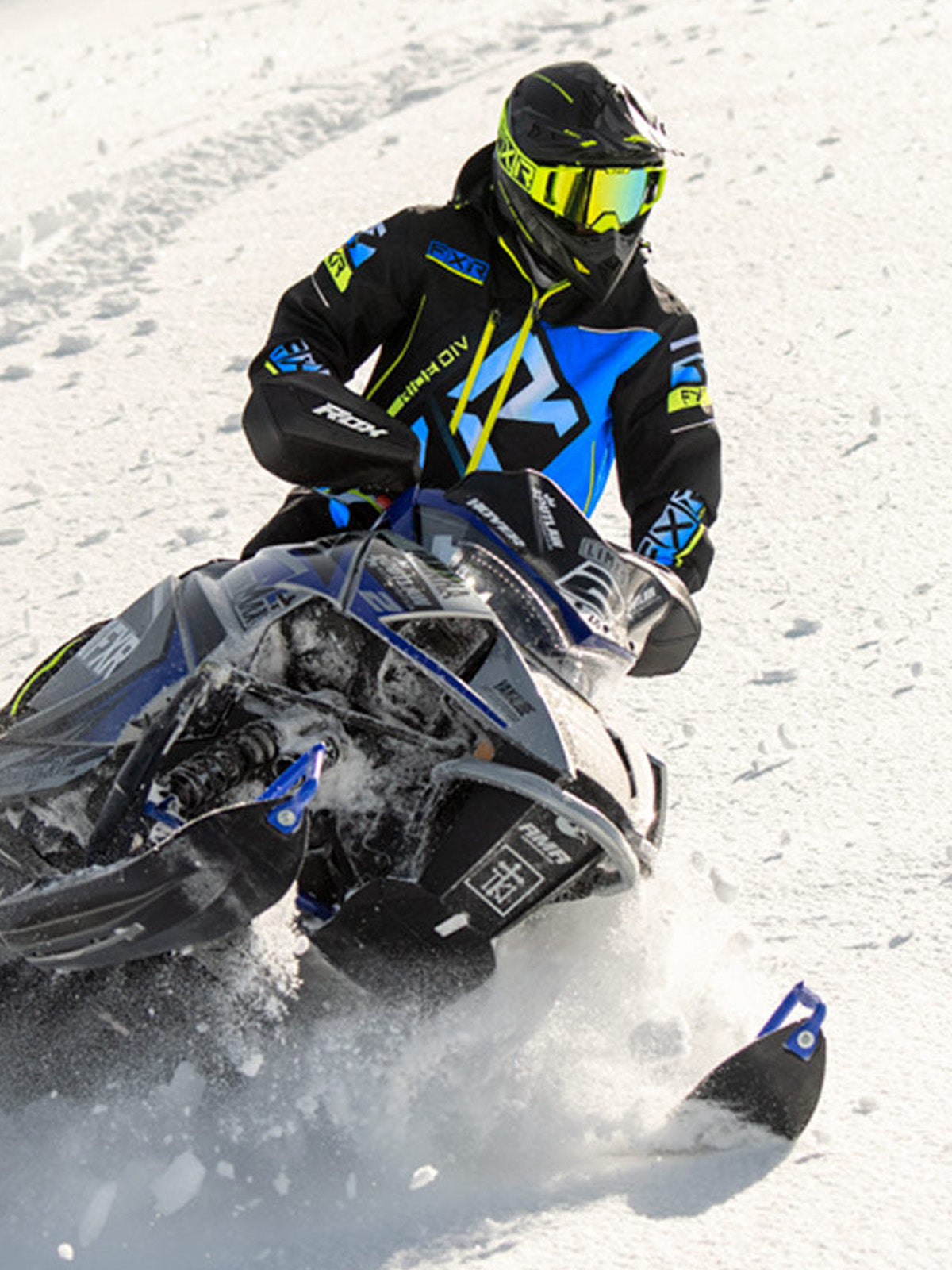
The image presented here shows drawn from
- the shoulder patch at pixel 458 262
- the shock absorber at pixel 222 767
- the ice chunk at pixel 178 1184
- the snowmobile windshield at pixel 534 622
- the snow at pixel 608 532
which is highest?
the shoulder patch at pixel 458 262

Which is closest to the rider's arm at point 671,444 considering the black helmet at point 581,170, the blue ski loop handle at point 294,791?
the black helmet at point 581,170

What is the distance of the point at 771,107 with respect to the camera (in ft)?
39.5

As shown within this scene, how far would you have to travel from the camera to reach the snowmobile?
299 centimetres

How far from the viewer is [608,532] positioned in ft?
24.0

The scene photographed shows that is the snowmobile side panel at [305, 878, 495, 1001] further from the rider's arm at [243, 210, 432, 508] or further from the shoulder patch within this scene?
the shoulder patch

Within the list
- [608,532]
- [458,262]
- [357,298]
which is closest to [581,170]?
[458,262]

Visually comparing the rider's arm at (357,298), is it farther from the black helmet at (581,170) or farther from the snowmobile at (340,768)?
the snowmobile at (340,768)

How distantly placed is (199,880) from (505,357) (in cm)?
212

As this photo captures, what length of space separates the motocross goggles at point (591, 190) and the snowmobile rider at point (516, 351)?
32 mm

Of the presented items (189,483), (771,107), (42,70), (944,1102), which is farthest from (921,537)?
(42,70)

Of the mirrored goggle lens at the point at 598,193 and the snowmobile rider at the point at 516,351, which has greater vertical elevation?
the mirrored goggle lens at the point at 598,193

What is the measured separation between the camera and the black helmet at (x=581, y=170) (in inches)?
168

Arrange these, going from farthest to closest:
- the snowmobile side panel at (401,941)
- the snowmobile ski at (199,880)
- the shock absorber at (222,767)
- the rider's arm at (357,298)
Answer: the rider's arm at (357,298), the snowmobile side panel at (401,941), the shock absorber at (222,767), the snowmobile ski at (199,880)

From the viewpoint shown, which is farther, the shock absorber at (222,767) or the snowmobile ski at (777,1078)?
the snowmobile ski at (777,1078)
